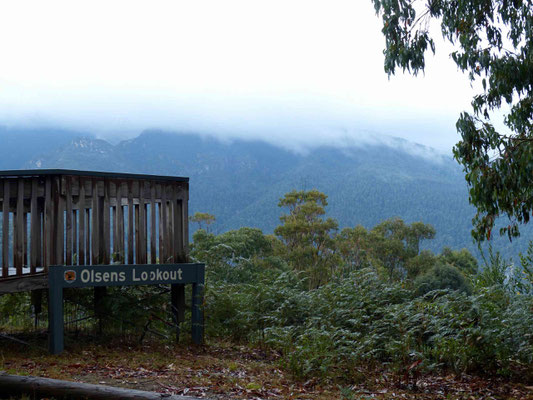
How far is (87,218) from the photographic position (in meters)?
9.58

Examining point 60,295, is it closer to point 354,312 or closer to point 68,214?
point 68,214

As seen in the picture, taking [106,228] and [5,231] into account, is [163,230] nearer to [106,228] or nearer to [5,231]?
[106,228]

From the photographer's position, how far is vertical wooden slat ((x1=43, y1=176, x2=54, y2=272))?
8742 mm

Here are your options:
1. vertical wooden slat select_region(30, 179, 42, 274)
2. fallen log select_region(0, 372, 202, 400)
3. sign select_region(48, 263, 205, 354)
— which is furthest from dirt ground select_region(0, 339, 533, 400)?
vertical wooden slat select_region(30, 179, 42, 274)

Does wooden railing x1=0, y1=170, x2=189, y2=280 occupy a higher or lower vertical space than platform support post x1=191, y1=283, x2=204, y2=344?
higher

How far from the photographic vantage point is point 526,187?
34.8 ft

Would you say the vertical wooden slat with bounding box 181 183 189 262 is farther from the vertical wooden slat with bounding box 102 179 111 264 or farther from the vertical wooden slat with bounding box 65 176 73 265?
the vertical wooden slat with bounding box 65 176 73 265

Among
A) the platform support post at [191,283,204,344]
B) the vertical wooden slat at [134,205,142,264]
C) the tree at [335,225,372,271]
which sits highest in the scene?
the tree at [335,225,372,271]

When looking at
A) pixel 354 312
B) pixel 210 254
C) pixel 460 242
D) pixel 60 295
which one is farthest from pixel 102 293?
pixel 460 242

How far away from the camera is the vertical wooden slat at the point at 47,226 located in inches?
344

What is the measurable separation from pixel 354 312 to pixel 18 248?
16.9 ft

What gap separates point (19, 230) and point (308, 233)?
43076 millimetres

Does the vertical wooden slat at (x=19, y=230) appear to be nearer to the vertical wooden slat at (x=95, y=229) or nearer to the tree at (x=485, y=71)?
the vertical wooden slat at (x=95, y=229)

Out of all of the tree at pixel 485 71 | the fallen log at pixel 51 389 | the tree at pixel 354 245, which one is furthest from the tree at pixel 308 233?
the fallen log at pixel 51 389
